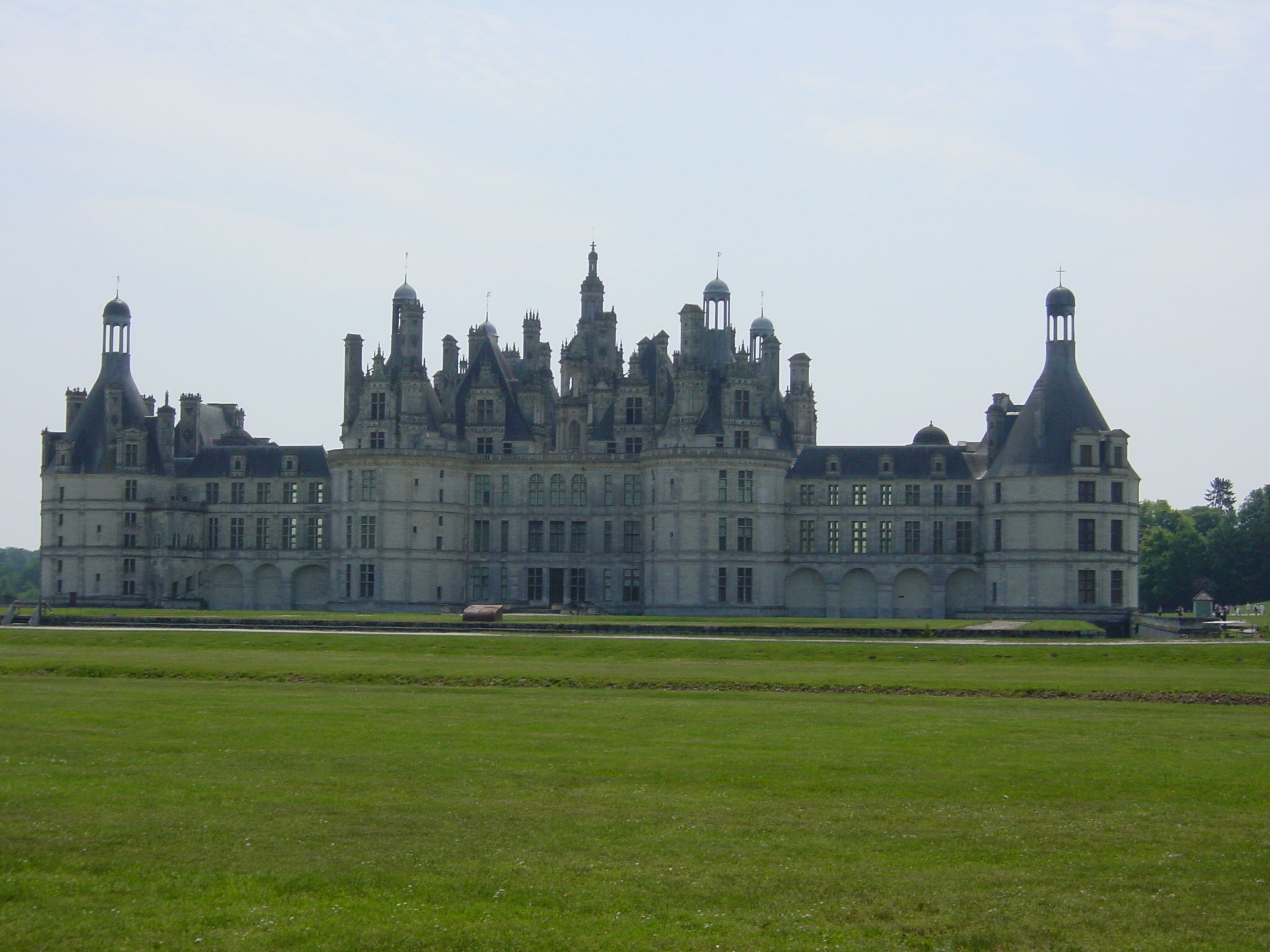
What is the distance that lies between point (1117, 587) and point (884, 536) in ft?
42.3

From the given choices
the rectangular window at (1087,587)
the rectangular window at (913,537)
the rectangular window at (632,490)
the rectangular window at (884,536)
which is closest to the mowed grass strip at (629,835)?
the rectangular window at (1087,587)

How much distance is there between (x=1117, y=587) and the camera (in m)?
81.9

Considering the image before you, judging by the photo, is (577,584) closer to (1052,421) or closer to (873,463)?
(873,463)

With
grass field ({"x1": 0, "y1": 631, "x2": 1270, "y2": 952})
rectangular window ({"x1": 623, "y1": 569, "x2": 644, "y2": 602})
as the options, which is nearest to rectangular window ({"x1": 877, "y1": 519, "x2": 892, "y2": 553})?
rectangular window ({"x1": 623, "y1": 569, "x2": 644, "y2": 602})

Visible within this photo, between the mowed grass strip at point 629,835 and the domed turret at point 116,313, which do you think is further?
the domed turret at point 116,313

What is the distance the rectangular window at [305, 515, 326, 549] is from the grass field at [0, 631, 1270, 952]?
60.6 m

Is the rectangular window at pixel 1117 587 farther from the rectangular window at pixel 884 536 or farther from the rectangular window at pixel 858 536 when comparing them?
the rectangular window at pixel 858 536

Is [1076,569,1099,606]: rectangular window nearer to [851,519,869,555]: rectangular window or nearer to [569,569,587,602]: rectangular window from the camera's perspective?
[851,519,869,555]: rectangular window

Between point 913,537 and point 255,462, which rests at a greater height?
point 255,462

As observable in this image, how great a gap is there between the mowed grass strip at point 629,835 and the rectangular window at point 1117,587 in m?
53.9

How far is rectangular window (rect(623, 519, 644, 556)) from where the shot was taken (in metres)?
90.6

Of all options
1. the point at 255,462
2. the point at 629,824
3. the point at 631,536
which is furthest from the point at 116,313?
the point at 629,824

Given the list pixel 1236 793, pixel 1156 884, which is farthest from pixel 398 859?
pixel 1236 793

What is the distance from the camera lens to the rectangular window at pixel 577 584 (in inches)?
3583
